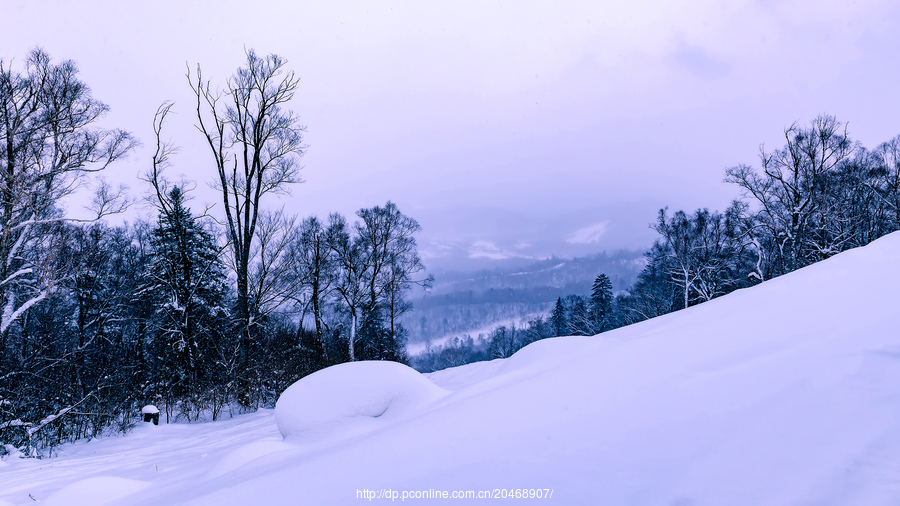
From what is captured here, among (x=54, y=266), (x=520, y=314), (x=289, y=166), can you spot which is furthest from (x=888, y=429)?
(x=520, y=314)

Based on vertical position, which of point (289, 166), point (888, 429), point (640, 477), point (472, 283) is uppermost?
point (472, 283)

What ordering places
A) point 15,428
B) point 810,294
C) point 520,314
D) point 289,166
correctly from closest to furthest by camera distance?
1. point 810,294
2. point 15,428
3. point 289,166
4. point 520,314

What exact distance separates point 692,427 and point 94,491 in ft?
15.4

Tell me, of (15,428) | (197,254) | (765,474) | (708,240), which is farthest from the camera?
(708,240)

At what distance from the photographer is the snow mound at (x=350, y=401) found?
3832mm

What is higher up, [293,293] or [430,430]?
[293,293]

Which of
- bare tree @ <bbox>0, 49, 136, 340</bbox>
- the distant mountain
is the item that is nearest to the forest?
bare tree @ <bbox>0, 49, 136, 340</bbox>

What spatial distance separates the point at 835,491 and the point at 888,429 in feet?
1.43

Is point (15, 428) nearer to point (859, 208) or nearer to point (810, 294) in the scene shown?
point (810, 294)

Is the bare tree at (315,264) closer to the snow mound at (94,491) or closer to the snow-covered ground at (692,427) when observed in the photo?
the snow mound at (94,491)

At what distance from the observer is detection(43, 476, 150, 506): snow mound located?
10.7ft

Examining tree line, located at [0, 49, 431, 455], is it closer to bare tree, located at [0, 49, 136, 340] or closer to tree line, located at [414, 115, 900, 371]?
bare tree, located at [0, 49, 136, 340]

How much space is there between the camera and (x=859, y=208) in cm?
2188

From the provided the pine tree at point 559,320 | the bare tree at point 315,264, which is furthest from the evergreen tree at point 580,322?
the bare tree at point 315,264
